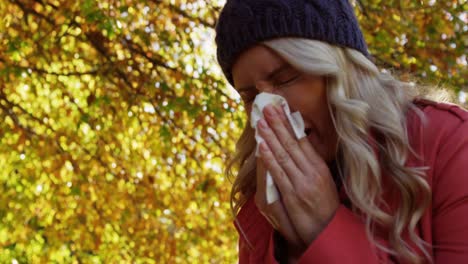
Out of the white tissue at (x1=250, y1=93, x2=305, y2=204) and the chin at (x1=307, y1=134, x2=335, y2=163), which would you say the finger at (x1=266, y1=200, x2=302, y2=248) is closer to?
the white tissue at (x1=250, y1=93, x2=305, y2=204)

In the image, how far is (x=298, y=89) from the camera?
7.55 ft

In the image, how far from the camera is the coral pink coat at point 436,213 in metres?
2.04

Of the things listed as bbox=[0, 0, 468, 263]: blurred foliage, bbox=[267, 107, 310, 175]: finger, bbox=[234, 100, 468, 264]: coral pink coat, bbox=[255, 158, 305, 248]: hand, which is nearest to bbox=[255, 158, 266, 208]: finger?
bbox=[255, 158, 305, 248]: hand

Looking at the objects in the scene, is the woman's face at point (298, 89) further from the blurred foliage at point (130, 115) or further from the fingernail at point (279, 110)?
the blurred foliage at point (130, 115)

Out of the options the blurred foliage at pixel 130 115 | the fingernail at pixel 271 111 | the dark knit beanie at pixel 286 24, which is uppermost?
the dark knit beanie at pixel 286 24

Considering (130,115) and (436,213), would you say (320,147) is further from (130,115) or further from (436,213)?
(130,115)

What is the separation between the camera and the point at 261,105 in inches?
91.1

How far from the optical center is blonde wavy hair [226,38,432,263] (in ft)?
6.93

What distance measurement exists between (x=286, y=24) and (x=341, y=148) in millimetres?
390

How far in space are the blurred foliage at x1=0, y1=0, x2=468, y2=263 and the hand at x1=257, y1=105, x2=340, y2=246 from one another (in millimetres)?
4280

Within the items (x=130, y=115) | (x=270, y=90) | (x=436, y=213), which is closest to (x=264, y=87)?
(x=270, y=90)

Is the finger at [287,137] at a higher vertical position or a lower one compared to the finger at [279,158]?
higher

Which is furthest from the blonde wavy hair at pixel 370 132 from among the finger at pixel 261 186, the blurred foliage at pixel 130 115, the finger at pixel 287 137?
the blurred foliage at pixel 130 115

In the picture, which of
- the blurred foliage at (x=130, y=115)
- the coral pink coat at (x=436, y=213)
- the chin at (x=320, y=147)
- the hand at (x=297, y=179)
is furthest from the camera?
the blurred foliage at (x=130, y=115)
